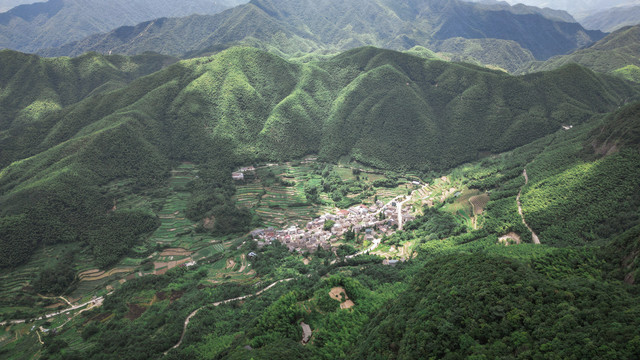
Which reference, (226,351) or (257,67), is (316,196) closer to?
(226,351)

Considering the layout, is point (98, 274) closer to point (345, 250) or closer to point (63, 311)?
point (63, 311)

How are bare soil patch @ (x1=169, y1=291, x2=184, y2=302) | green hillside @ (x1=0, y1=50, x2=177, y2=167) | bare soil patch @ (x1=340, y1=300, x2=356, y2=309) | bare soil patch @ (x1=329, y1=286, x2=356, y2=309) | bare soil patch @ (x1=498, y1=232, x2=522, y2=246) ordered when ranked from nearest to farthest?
bare soil patch @ (x1=340, y1=300, x2=356, y2=309)
bare soil patch @ (x1=329, y1=286, x2=356, y2=309)
bare soil patch @ (x1=169, y1=291, x2=184, y2=302)
bare soil patch @ (x1=498, y1=232, x2=522, y2=246)
green hillside @ (x1=0, y1=50, x2=177, y2=167)

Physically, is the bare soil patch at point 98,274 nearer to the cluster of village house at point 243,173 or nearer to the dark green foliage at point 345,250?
the dark green foliage at point 345,250

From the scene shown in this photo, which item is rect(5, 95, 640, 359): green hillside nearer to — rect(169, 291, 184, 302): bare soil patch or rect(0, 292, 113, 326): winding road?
rect(169, 291, 184, 302): bare soil patch

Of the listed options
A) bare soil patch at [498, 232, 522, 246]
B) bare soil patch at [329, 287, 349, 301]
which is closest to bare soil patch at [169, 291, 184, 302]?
bare soil patch at [329, 287, 349, 301]

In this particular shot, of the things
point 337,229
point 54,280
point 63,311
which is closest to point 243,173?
point 337,229

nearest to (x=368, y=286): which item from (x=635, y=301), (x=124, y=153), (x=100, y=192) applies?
(x=635, y=301)
